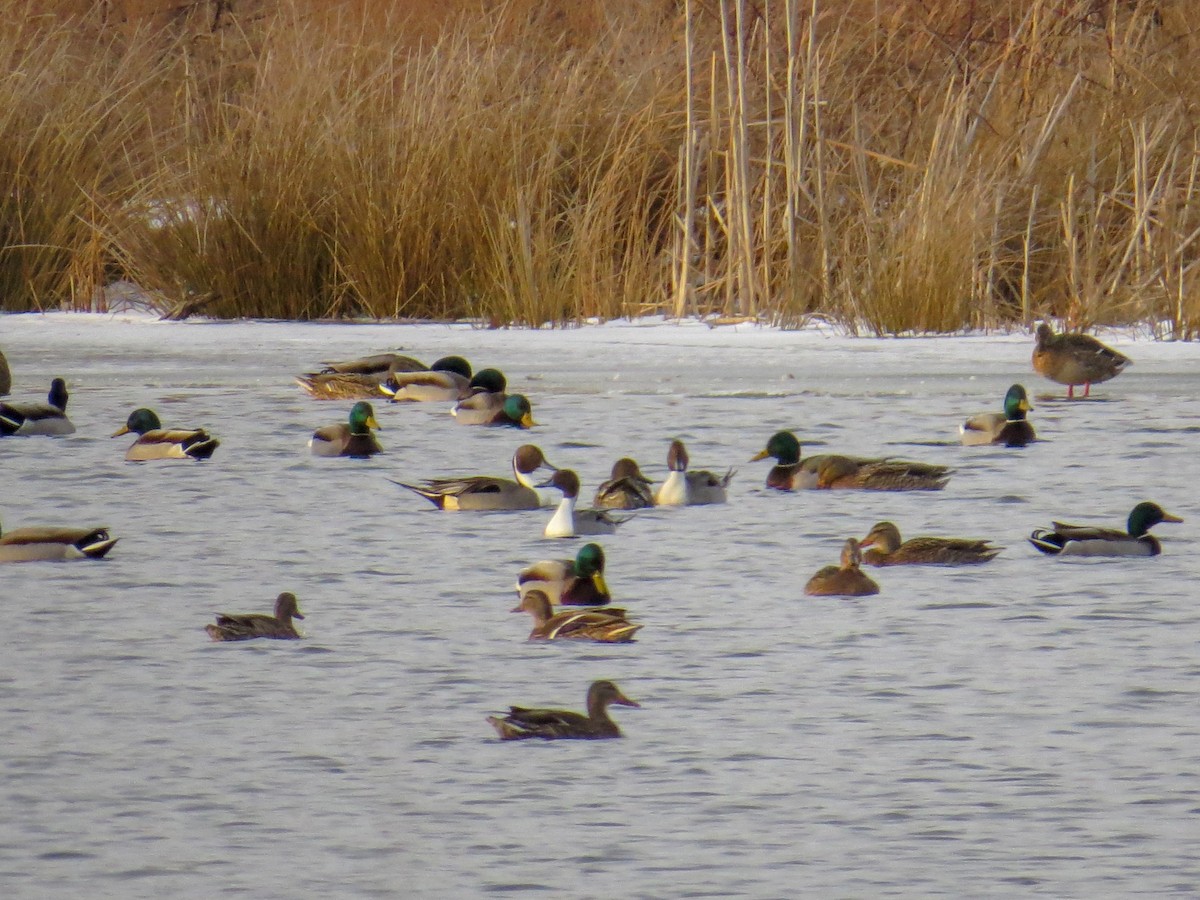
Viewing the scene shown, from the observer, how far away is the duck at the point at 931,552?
6.90 m

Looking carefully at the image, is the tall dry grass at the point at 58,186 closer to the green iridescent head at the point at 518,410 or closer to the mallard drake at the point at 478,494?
the green iridescent head at the point at 518,410

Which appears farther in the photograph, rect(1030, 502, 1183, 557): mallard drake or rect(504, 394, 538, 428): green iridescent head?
rect(504, 394, 538, 428): green iridescent head

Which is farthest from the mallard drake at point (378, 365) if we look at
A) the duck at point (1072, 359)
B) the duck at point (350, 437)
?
the duck at point (1072, 359)

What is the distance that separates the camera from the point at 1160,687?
17.1 ft

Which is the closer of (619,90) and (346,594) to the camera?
(346,594)

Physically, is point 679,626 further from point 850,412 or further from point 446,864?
point 850,412

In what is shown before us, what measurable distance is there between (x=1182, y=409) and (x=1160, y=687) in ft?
18.8

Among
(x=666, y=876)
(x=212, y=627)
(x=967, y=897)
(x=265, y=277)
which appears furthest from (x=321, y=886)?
(x=265, y=277)

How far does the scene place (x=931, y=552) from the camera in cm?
692

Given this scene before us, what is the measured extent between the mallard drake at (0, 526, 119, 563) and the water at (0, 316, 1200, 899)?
0.21 ft

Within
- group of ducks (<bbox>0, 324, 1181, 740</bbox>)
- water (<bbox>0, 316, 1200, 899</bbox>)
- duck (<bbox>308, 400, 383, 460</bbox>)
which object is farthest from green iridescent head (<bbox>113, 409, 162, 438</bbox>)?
duck (<bbox>308, 400, 383, 460</bbox>)

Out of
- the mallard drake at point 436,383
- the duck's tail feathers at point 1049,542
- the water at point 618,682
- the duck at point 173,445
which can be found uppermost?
the mallard drake at point 436,383

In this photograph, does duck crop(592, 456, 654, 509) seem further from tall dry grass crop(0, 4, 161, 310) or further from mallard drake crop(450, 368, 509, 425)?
tall dry grass crop(0, 4, 161, 310)

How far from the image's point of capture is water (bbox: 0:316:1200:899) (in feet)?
13.1
